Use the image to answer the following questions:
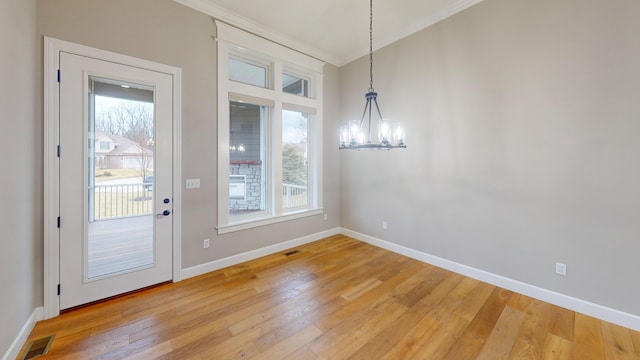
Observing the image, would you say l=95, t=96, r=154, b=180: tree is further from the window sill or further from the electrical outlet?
the window sill

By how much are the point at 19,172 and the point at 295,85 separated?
11.5 ft

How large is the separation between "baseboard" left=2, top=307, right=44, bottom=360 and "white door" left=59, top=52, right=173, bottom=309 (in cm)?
16

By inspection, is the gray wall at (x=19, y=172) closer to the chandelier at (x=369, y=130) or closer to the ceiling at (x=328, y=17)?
the ceiling at (x=328, y=17)

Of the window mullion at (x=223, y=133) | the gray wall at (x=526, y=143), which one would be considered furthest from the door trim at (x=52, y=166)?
the gray wall at (x=526, y=143)

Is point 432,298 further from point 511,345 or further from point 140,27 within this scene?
point 140,27

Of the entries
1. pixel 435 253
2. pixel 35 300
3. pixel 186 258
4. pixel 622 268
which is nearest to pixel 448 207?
pixel 435 253

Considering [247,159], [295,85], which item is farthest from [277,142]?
[295,85]

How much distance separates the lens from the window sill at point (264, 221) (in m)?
3.42

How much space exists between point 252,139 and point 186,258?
6.20ft

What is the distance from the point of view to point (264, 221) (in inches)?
150

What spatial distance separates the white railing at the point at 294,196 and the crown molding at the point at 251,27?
7.57 ft

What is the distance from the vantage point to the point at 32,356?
1848 millimetres

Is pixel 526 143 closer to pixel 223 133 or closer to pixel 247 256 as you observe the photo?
pixel 223 133

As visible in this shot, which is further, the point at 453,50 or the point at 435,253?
the point at 435,253
